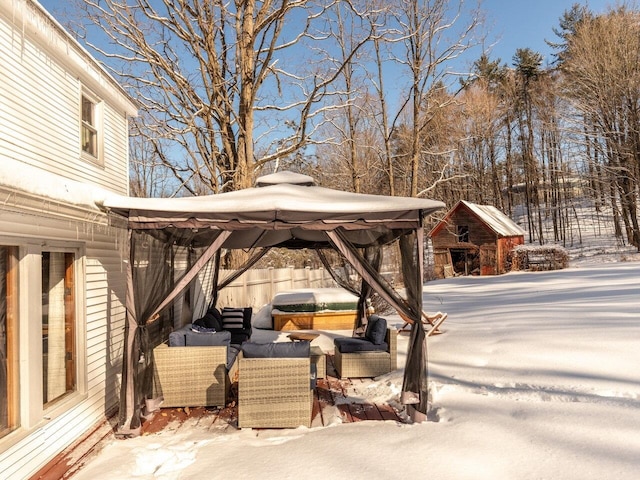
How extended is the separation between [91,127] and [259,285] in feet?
29.7

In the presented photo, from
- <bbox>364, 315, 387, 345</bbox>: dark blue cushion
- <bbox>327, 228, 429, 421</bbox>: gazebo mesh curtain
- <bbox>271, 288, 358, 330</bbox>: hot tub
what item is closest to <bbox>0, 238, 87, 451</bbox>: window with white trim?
A: <bbox>327, 228, 429, 421</bbox>: gazebo mesh curtain

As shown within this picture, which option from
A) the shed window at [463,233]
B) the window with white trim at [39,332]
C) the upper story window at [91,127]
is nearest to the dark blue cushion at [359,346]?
the window with white trim at [39,332]

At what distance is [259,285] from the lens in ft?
47.8

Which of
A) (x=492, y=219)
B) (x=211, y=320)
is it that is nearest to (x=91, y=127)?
(x=211, y=320)

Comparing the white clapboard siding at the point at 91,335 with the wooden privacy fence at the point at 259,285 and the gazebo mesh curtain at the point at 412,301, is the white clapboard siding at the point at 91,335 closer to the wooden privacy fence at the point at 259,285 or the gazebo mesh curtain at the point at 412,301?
the gazebo mesh curtain at the point at 412,301

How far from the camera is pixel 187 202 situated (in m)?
4.84

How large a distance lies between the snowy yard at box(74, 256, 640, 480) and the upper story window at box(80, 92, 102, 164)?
397 cm

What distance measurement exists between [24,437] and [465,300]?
12.3m

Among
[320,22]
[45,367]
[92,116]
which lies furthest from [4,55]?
[320,22]

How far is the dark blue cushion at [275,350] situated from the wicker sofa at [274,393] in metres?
0.09

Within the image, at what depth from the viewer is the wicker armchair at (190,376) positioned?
556 cm

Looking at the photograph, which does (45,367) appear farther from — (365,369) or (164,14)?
(164,14)

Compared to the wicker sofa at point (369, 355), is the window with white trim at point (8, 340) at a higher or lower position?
higher

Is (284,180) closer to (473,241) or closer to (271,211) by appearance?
(271,211)
